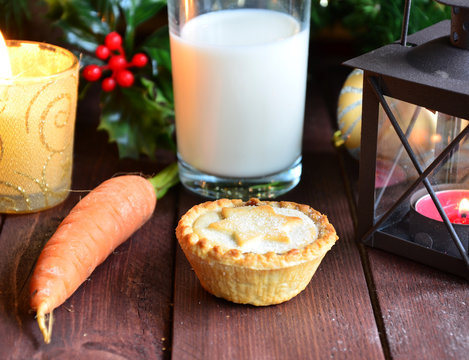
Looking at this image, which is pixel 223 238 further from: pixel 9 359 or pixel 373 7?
pixel 373 7

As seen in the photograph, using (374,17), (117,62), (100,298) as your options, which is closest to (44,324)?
(100,298)

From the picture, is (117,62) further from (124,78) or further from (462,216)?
(462,216)

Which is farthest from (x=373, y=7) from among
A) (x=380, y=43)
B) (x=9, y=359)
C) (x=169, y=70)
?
(x=9, y=359)

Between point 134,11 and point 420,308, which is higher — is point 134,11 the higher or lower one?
the higher one

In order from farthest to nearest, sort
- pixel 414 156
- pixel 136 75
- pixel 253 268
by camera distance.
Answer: pixel 136 75 < pixel 414 156 < pixel 253 268

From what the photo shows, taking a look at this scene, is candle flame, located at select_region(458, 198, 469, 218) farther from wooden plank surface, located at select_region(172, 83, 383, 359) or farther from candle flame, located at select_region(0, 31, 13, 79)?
candle flame, located at select_region(0, 31, 13, 79)

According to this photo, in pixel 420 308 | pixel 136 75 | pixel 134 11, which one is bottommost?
pixel 420 308
